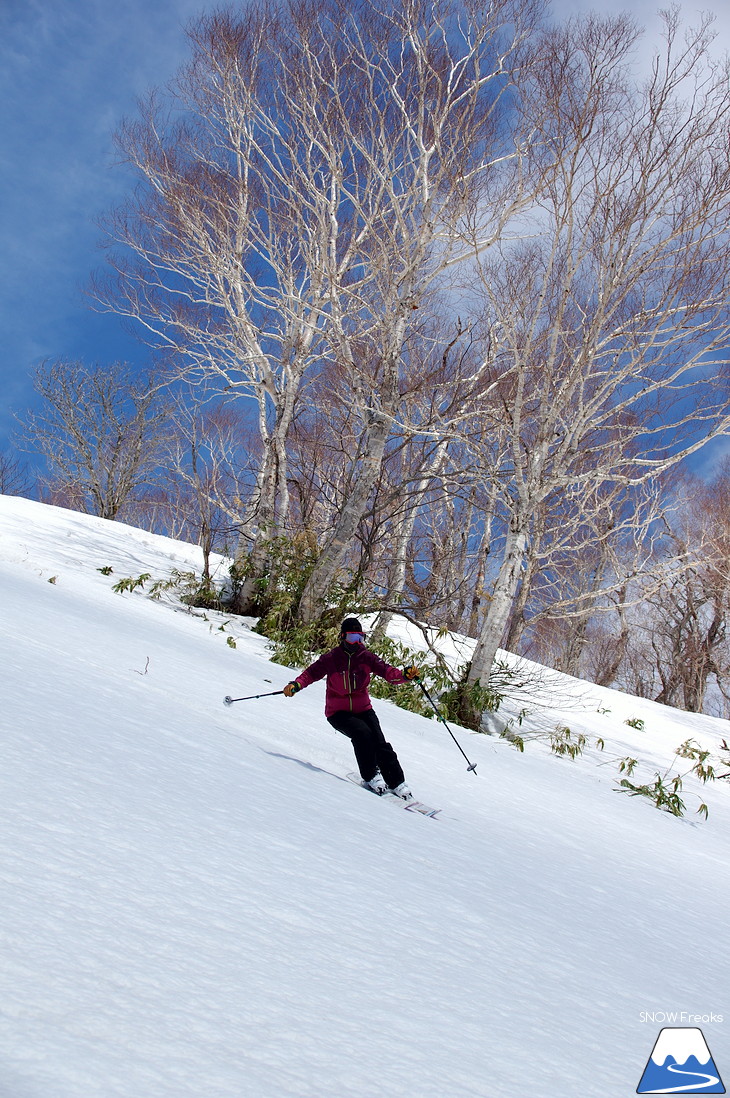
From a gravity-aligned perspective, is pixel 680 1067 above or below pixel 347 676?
below

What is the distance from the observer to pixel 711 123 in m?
8.05

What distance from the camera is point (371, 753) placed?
15.4ft

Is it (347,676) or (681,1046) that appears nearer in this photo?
(681,1046)

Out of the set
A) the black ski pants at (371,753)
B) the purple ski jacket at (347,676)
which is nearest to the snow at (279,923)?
the black ski pants at (371,753)

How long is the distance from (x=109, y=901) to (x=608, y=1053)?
131 cm

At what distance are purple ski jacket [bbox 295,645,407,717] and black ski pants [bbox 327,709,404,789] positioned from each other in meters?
0.16

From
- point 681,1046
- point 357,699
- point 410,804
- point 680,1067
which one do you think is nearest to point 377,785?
point 410,804

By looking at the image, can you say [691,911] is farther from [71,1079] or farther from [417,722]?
[417,722]

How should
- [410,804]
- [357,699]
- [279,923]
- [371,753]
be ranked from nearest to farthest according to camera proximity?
[279,923], [410,804], [371,753], [357,699]

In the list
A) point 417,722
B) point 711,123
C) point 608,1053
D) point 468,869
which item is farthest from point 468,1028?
point 711,123

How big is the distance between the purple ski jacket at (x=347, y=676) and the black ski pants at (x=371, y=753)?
0.52 feet

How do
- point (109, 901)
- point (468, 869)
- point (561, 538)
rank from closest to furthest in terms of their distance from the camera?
point (109, 901) < point (468, 869) < point (561, 538)

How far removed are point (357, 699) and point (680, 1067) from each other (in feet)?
11.0

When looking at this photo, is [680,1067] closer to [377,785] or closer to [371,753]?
[377,785]
